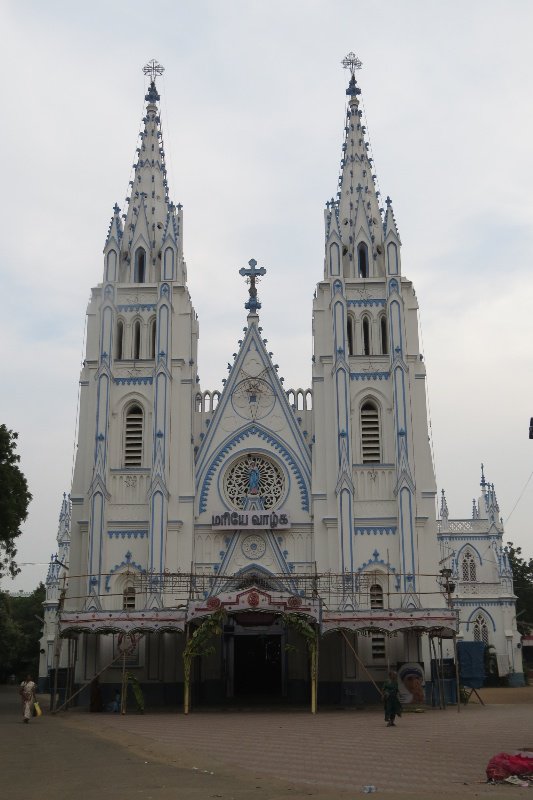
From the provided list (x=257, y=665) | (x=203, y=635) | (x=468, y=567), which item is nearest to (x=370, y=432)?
(x=257, y=665)

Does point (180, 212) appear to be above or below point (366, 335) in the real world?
above

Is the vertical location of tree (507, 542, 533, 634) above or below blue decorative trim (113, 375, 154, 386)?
below

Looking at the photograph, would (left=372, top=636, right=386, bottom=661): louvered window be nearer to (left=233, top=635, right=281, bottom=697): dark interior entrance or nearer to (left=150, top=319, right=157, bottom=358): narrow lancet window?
(left=233, top=635, right=281, bottom=697): dark interior entrance

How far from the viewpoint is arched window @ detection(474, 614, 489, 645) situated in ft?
190

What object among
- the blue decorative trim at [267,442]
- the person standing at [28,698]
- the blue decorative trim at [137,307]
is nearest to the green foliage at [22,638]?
the blue decorative trim at [267,442]

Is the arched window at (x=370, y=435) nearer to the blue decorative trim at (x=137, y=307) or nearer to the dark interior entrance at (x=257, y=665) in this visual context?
the dark interior entrance at (x=257, y=665)

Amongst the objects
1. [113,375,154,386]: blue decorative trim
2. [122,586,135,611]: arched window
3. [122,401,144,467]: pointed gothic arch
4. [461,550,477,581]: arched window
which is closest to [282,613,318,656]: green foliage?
[122,586,135,611]: arched window

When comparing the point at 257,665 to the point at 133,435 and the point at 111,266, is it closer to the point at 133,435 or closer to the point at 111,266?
the point at 133,435

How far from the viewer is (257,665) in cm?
3809

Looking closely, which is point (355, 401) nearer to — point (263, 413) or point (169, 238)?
point (263, 413)

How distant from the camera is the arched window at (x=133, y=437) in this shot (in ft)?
131

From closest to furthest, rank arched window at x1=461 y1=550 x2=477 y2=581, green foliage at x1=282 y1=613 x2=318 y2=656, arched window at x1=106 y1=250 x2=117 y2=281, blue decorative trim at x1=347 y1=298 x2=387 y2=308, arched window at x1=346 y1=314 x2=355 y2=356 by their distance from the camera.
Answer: green foliage at x1=282 y1=613 x2=318 y2=656 → arched window at x1=346 y1=314 x2=355 y2=356 → blue decorative trim at x1=347 y1=298 x2=387 y2=308 → arched window at x1=106 y1=250 x2=117 y2=281 → arched window at x1=461 y1=550 x2=477 y2=581

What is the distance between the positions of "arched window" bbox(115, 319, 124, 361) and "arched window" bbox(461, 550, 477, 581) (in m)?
29.4

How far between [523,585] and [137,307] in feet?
138
